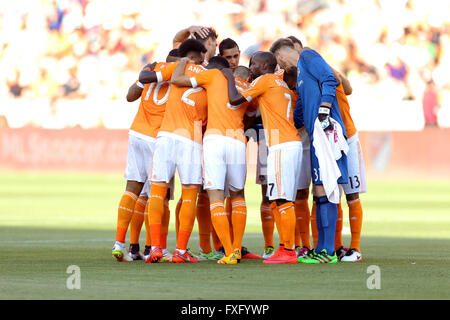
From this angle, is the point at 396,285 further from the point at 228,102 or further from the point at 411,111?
the point at 411,111

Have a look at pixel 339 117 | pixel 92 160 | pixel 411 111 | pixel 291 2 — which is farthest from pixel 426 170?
pixel 339 117

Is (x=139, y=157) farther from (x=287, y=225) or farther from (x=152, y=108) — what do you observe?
(x=287, y=225)

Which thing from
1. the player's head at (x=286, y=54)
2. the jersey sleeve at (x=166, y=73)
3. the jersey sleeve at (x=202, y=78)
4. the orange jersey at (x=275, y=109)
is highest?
the player's head at (x=286, y=54)

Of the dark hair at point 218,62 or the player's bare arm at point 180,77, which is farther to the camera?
the dark hair at point 218,62

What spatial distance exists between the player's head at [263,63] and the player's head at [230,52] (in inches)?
26.1

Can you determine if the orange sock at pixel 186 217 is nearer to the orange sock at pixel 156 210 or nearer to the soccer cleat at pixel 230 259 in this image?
the orange sock at pixel 156 210

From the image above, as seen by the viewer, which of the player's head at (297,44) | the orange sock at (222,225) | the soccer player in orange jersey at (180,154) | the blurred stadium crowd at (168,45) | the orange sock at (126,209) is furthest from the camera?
the blurred stadium crowd at (168,45)

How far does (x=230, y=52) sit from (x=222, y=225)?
2.29 metres

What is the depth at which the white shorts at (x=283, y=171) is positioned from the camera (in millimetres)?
8875

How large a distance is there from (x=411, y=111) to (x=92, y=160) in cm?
1054

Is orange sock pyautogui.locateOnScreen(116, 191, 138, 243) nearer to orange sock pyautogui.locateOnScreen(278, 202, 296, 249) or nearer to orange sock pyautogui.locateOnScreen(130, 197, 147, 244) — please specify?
orange sock pyautogui.locateOnScreen(130, 197, 147, 244)

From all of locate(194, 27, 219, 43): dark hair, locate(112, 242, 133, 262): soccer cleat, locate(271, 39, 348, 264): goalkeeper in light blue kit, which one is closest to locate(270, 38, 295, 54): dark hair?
locate(271, 39, 348, 264): goalkeeper in light blue kit

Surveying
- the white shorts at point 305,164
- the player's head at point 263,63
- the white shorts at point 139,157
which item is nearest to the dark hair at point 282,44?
the player's head at point 263,63

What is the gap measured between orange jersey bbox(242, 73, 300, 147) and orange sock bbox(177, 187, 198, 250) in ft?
3.24
